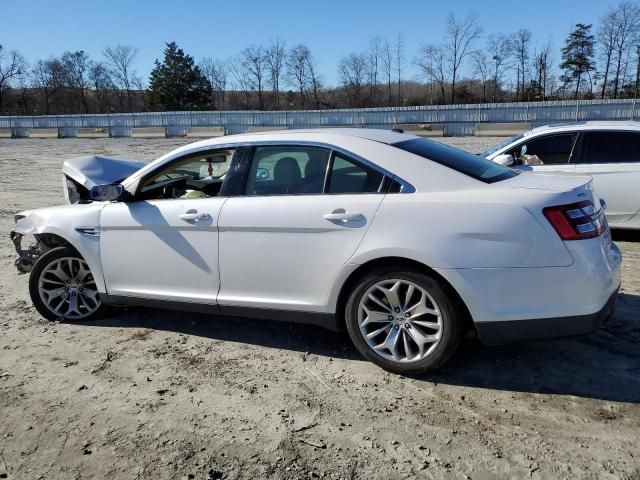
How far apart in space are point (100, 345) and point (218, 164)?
172cm

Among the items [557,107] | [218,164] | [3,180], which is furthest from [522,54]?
[218,164]

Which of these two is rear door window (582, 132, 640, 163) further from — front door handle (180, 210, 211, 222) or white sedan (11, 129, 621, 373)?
front door handle (180, 210, 211, 222)

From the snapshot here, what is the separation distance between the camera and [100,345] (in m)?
4.22

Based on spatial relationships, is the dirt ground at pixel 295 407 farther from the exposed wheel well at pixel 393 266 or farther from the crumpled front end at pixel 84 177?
the crumpled front end at pixel 84 177

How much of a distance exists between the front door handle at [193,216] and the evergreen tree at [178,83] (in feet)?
235

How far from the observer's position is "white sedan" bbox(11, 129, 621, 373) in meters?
3.14

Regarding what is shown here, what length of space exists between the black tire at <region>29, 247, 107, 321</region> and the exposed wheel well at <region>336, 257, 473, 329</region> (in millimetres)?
2228

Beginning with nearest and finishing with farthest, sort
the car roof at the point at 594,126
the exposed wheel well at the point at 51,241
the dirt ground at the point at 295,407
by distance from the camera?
1. the dirt ground at the point at 295,407
2. the exposed wheel well at the point at 51,241
3. the car roof at the point at 594,126

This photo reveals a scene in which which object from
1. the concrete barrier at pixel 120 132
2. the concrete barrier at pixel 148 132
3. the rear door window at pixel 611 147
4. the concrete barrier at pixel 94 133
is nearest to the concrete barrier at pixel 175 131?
the concrete barrier at pixel 148 132

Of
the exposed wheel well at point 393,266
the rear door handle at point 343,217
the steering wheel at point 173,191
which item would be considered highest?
the steering wheel at point 173,191

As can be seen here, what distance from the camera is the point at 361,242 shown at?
3432 mm

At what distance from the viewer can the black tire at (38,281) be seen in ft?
15.1

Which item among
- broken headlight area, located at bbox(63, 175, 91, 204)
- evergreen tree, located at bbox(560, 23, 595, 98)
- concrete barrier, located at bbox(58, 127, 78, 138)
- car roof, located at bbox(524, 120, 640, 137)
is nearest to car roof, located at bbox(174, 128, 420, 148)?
broken headlight area, located at bbox(63, 175, 91, 204)

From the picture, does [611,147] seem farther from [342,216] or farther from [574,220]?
[342,216]
